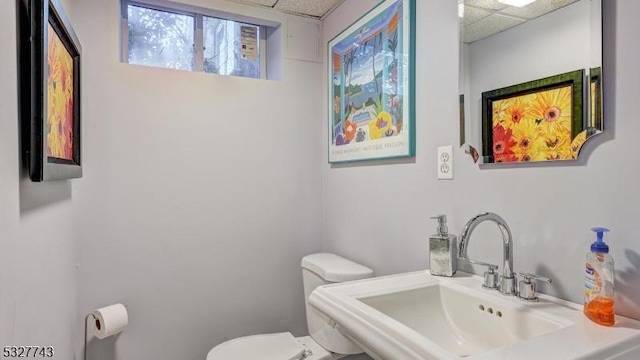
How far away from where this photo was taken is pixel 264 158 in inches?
80.9

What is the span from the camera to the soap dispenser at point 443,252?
3.89 feet

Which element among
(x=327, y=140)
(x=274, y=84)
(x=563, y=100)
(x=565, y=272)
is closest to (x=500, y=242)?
(x=565, y=272)

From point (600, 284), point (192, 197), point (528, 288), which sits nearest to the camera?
point (600, 284)

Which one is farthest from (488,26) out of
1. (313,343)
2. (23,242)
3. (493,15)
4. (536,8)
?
(313,343)

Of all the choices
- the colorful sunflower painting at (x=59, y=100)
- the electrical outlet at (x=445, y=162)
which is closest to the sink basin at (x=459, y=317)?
the electrical outlet at (x=445, y=162)

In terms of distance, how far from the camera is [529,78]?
3.35 ft

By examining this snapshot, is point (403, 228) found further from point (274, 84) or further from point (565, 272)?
point (274, 84)

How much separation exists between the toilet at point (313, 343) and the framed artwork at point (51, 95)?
3.21 feet

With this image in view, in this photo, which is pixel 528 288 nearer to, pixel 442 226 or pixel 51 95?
pixel 442 226

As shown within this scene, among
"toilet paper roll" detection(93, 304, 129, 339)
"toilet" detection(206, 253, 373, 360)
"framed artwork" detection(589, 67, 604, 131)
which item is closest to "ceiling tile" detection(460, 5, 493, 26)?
"framed artwork" detection(589, 67, 604, 131)

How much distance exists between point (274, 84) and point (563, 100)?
4.83 feet

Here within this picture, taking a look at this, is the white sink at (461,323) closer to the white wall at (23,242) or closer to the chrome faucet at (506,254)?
the chrome faucet at (506,254)

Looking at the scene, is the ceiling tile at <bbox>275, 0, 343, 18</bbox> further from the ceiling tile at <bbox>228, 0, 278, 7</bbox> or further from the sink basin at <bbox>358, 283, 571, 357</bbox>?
the sink basin at <bbox>358, 283, 571, 357</bbox>

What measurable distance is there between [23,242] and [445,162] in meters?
1.23
